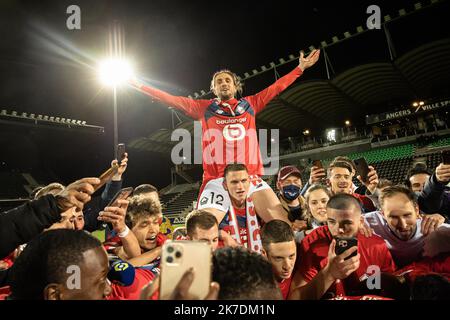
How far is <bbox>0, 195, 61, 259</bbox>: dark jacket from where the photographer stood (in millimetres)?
1948

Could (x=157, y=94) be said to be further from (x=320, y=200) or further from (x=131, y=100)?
(x=131, y=100)

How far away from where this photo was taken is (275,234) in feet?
9.32

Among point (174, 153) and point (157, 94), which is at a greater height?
point (174, 153)

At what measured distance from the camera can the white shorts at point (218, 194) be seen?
3845 millimetres

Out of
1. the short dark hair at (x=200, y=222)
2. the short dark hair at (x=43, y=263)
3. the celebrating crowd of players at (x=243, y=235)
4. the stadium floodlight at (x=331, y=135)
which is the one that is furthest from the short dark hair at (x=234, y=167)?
the stadium floodlight at (x=331, y=135)

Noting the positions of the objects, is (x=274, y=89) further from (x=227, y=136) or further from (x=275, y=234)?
(x=275, y=234)

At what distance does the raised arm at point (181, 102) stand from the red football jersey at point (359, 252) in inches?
88.1

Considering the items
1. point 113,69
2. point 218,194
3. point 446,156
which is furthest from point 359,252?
point 113,69

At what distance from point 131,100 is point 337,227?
23548mm

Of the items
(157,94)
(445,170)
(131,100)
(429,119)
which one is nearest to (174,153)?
(131,100)

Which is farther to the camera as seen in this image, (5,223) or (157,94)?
(157,94)

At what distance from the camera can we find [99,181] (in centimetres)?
215

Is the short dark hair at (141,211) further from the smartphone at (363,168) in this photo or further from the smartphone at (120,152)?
the smartphone at (363,168)
